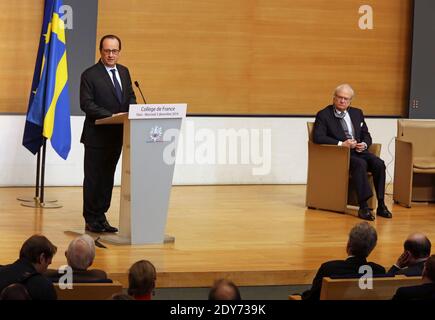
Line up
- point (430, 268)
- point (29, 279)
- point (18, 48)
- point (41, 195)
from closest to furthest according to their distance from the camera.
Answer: point (29, 279) < point (430, 268) < point (41, 195) < point (18, 48)

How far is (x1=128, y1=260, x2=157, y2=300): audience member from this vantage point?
4648 millimetres

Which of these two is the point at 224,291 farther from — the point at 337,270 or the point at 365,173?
the point at 365,173

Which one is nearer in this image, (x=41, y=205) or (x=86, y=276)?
(x=86, y=276)

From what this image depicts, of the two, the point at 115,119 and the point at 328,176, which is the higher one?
the point at 115,119

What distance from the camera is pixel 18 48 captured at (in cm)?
1025

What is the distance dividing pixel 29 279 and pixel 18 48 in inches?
227

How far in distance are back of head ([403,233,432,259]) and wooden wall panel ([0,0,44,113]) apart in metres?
5.68

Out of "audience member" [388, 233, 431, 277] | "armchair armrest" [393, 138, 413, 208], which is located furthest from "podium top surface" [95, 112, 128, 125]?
"armchair armrest" [393, 138, 413, 208]

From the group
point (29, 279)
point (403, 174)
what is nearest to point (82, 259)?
point (29, 279)

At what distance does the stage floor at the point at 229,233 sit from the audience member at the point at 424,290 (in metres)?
2.04

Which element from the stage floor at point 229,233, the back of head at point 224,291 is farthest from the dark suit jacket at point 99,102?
the back of head at point 224,291

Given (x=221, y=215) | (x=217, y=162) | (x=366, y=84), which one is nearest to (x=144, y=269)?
(x=221, y=215)

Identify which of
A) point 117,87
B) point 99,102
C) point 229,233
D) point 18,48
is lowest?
point 229,233
